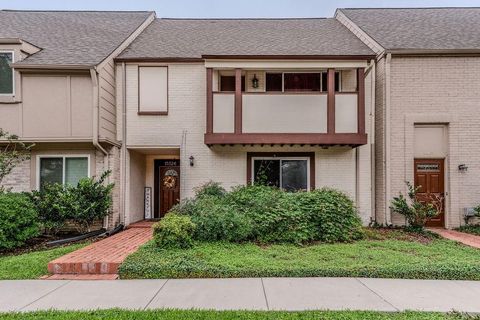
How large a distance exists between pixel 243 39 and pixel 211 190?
6179 millimetres

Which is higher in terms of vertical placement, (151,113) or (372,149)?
(151,113)

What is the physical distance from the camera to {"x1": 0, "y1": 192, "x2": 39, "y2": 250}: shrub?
269 inches

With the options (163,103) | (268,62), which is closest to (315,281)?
(268,62)

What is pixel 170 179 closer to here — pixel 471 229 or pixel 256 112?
pixel 256 112

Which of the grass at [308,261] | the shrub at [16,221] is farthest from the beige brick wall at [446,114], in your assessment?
the shrub at [16,221]

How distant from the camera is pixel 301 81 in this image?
34.0ft

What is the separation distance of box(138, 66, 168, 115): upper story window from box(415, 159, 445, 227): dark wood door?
8.94m

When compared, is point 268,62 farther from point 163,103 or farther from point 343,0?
point 343,0

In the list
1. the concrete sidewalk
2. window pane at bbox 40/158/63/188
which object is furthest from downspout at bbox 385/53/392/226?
window pane at bbox 40/158/63/188

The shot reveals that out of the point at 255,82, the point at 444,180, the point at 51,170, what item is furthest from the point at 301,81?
the point at 51,170

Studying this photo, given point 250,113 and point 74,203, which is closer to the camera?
point 74,203

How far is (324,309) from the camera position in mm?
3930

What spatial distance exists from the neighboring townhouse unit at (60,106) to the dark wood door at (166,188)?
201cm

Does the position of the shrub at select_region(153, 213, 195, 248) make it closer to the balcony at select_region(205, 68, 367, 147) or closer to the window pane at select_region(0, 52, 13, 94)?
the balcony at select_region(205, 68, 367, 147)
